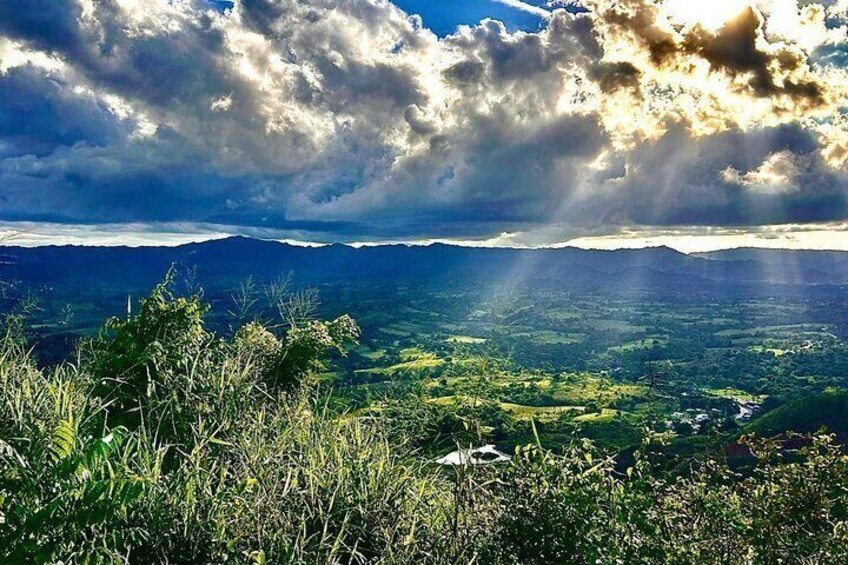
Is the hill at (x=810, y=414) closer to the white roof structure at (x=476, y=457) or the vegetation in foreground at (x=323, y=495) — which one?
the vegetation in foreground at (x=323, y=495)

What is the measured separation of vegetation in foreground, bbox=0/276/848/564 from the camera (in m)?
4.24

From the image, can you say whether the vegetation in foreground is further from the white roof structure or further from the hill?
the hill

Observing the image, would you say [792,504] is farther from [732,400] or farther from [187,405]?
[732,400]

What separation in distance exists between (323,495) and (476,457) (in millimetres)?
1616

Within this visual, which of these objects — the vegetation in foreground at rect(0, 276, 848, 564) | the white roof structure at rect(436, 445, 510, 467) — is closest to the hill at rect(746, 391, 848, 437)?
the vegetation in foreground at rect(0, 276, 848, 564)

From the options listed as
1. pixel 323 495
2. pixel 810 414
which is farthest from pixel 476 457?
pixel 810 414

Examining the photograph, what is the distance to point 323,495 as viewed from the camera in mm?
5457

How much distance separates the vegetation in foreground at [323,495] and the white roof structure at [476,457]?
145mm

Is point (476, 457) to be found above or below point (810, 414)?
above

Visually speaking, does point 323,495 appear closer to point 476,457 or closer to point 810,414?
point 476,457

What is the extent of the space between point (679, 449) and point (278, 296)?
170 feet

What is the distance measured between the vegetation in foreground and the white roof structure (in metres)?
0.15

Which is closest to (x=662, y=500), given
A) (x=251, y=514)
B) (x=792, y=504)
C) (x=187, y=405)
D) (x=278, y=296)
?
(x=792, y=504)

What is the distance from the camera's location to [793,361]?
130 m
